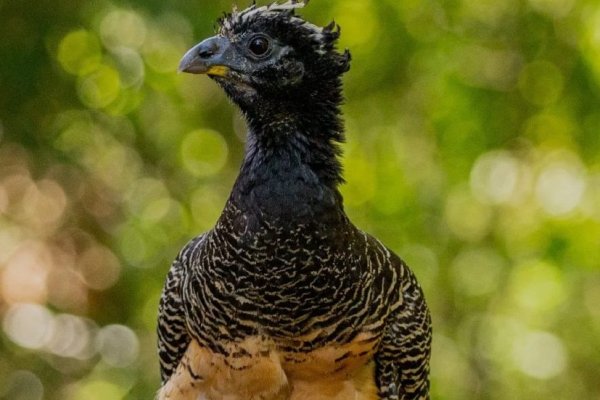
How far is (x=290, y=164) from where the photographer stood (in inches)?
146

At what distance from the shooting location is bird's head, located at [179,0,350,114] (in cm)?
367

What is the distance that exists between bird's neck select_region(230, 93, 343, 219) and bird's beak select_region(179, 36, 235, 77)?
0.20m

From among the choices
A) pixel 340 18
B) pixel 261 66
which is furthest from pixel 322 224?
pixel 340 18

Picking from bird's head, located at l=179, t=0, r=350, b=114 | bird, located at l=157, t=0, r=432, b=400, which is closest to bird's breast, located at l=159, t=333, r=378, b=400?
bird, located at l=157, t=0, r=432, b=400

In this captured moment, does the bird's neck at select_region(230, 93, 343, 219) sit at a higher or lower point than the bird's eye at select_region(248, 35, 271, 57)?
lower

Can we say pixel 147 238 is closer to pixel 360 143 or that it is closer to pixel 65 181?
pixel 65 181

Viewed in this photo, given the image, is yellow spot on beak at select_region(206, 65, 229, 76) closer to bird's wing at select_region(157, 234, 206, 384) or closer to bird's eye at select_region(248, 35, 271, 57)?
bird's eye at select_region(248, 35, 271, 57)

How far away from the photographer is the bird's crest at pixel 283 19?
3699 millimetres

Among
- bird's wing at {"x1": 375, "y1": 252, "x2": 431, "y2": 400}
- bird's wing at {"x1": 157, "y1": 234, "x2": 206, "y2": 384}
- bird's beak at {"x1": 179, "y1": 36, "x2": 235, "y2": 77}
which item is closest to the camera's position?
bird's beak at {"x1": 179, "y1": 36, "x2": 235, "y2": 77}

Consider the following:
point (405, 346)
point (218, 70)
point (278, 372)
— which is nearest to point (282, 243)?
point (278, 372)

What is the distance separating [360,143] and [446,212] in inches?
32.3

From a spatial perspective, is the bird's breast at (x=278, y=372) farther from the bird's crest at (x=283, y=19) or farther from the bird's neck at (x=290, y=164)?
the bird's crest at (x=283, y=19)

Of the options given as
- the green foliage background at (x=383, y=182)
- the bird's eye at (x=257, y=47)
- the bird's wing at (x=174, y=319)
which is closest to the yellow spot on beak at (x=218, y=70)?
the bird's eye at (x=257, y=47)

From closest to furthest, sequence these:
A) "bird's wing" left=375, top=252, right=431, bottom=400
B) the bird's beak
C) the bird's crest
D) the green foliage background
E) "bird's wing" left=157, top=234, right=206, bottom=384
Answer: the bird's beak < the bird's crest < "bird's wing" left=375, top=252, right=431, bottom=400 < "bird's wing" left=157, top=234, right=206, bottom=384 < the green foliage background
